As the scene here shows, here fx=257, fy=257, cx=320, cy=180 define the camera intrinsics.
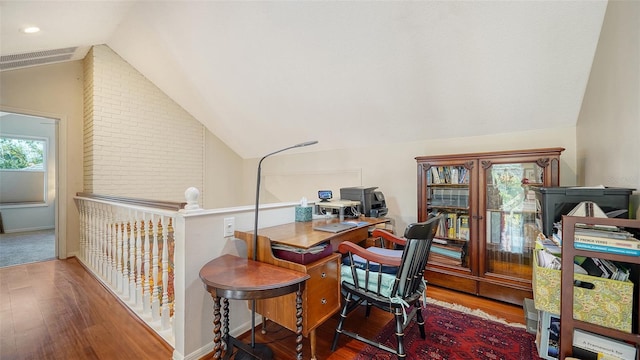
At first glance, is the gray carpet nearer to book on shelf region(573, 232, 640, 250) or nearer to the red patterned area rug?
the red patterned area rug

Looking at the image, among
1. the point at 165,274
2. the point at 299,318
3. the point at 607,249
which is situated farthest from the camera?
the point at 165,274

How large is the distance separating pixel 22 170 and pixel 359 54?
8.06 metres

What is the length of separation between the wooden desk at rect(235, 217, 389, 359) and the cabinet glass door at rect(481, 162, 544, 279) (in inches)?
67.9

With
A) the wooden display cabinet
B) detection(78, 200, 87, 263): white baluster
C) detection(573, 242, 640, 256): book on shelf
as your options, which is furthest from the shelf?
detection(78, 200, 87, 263): white baluster

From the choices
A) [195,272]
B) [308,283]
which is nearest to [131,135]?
[195,272]

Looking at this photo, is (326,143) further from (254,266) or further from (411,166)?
(254,266)

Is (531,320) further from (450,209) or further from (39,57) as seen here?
(39,57)

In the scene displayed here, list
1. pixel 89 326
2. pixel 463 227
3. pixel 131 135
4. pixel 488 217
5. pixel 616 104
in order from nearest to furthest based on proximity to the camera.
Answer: pixel 616 104 → pixel 89 326 → pixel 488 217 → pixel 463 227 → pixel 131 135

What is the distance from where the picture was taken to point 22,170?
591 centimetres

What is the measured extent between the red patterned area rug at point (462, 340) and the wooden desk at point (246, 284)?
2.49ft

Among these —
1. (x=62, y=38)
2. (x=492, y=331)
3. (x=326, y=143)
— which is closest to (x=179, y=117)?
(x=62, y=38)

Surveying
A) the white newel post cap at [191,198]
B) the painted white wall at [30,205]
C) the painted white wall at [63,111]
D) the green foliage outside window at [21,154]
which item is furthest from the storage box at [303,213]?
the green foliage outside window at [21,154]

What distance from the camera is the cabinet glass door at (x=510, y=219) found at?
98.2 inches

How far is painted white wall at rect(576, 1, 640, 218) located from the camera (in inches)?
55.9
